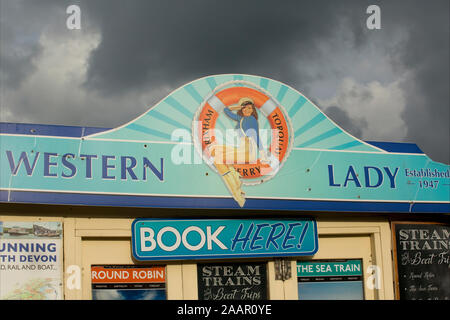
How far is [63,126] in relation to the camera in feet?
34.4

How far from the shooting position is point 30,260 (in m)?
10.2

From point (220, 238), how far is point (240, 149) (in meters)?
1.62

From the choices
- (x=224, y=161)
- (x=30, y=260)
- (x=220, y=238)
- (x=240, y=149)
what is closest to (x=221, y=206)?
(x=220, y=238)

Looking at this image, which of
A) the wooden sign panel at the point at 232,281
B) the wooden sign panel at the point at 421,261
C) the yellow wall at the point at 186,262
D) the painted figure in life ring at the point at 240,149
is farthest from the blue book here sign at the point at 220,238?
the wooden sign panel at the point at 421,261

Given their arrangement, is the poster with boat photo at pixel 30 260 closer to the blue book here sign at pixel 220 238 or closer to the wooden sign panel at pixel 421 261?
the blue book here sign at pixel 220 238

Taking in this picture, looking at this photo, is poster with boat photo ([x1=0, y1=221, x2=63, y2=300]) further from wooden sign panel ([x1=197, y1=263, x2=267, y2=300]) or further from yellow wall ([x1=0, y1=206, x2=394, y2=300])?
wooden sign panel ([x1=197, y1=263, x2=267, y2=300])

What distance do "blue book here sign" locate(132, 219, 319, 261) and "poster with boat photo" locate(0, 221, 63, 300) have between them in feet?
4.34

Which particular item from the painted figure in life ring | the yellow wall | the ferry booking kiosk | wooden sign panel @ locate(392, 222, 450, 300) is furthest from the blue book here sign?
wooden sign panel @ locate(392, 222, 450, 300)

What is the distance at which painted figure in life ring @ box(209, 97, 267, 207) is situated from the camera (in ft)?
36.8

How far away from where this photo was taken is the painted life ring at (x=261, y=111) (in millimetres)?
11289

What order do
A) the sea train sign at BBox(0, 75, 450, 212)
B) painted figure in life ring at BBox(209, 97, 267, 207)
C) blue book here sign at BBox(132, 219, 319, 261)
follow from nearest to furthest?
1. the sea train sign at BBox(0, 75, 450, 212)
2. blue book here sign at BBox(132, 219, 319, 261)
3. painted figure in life ring at BBox(209, 97, 267, 207)

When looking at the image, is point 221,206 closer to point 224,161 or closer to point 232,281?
point 224,161
